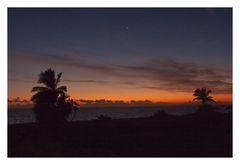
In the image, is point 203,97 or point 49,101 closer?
point 49,101

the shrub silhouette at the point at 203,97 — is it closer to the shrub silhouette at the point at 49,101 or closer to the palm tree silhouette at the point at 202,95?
the palm tree silhouette at the point at 202,95

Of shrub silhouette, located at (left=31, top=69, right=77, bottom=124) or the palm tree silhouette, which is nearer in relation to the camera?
Result: shrub silhouette, located at (left=31, top=69, right=77, bottom=124)

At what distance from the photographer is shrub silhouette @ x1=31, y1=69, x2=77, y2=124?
73.4 ft

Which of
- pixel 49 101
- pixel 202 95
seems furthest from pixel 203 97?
pixel 49 101

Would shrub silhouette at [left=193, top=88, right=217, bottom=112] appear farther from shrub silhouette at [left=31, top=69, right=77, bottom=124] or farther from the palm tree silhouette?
shrub silhouette at [left=31, top=69, right=77, bottom=124]

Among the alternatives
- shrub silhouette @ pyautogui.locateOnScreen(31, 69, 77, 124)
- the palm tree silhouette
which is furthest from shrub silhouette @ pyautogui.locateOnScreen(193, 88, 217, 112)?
shrub silhouette @ pyautogui.locateOnScreen(31, 69, 77, 124)

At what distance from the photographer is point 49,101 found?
2255cm

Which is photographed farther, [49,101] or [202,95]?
[202,95]

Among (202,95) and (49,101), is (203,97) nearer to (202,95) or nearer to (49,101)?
(202,95)

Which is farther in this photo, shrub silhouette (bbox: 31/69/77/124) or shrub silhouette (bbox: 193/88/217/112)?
shrub silhouette (bbox: 193/88/217/112)
